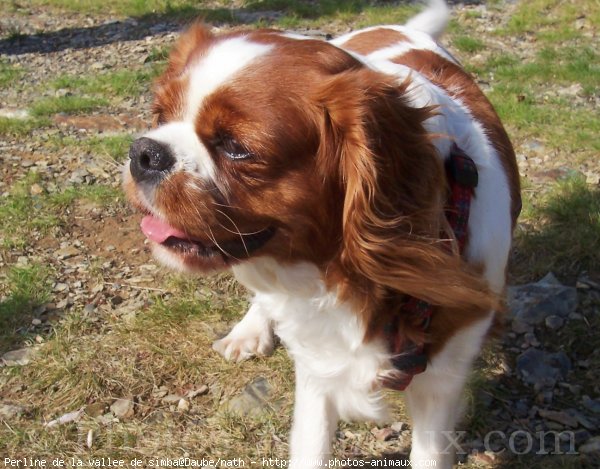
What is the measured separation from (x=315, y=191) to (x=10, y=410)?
172cm

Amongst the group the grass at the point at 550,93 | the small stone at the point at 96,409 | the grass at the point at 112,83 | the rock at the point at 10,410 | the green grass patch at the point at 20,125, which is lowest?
the grass at the point at 112,83

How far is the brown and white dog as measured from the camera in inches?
74.4

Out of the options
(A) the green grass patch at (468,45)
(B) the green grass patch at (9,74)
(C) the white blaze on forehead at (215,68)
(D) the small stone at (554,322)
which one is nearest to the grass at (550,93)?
(A) the green grass patch at (468,45)

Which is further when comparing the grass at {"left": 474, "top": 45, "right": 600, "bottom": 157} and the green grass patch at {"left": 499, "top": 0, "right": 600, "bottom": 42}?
the green grass patch at {"left": 499, "top": 0, "right": 600, "bottom": 42}

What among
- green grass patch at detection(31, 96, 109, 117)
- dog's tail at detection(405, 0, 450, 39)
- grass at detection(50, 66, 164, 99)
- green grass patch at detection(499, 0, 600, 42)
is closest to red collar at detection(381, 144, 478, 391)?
dog's tail at detection(405, 0, 450, 39)

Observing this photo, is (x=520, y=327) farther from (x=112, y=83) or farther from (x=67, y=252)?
(x=112, y=83)

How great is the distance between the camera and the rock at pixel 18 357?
3.17m

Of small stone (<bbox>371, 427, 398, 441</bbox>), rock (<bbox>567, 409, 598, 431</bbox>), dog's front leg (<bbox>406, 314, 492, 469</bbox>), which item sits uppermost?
dog's front leg (<bbox>406, 314, 492, 469</bbox>)

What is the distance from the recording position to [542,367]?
10.2ft

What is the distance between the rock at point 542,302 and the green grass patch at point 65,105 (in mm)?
3486

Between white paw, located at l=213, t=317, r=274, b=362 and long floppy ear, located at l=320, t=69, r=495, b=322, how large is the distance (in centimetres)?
137

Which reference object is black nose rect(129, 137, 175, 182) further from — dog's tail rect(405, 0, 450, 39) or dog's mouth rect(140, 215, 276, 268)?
dog's tail rect(405, 0, 450, 39)

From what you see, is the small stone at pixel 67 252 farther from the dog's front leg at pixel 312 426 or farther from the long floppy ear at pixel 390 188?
the long floppy ear at pixel 390 188

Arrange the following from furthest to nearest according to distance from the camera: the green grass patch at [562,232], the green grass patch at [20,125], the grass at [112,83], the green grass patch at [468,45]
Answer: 1. the green grass patch at [468,45]
2. the grass at [112,83]
3. the green grass patch at [20,125]
4. the green grass patch at [562,232]
